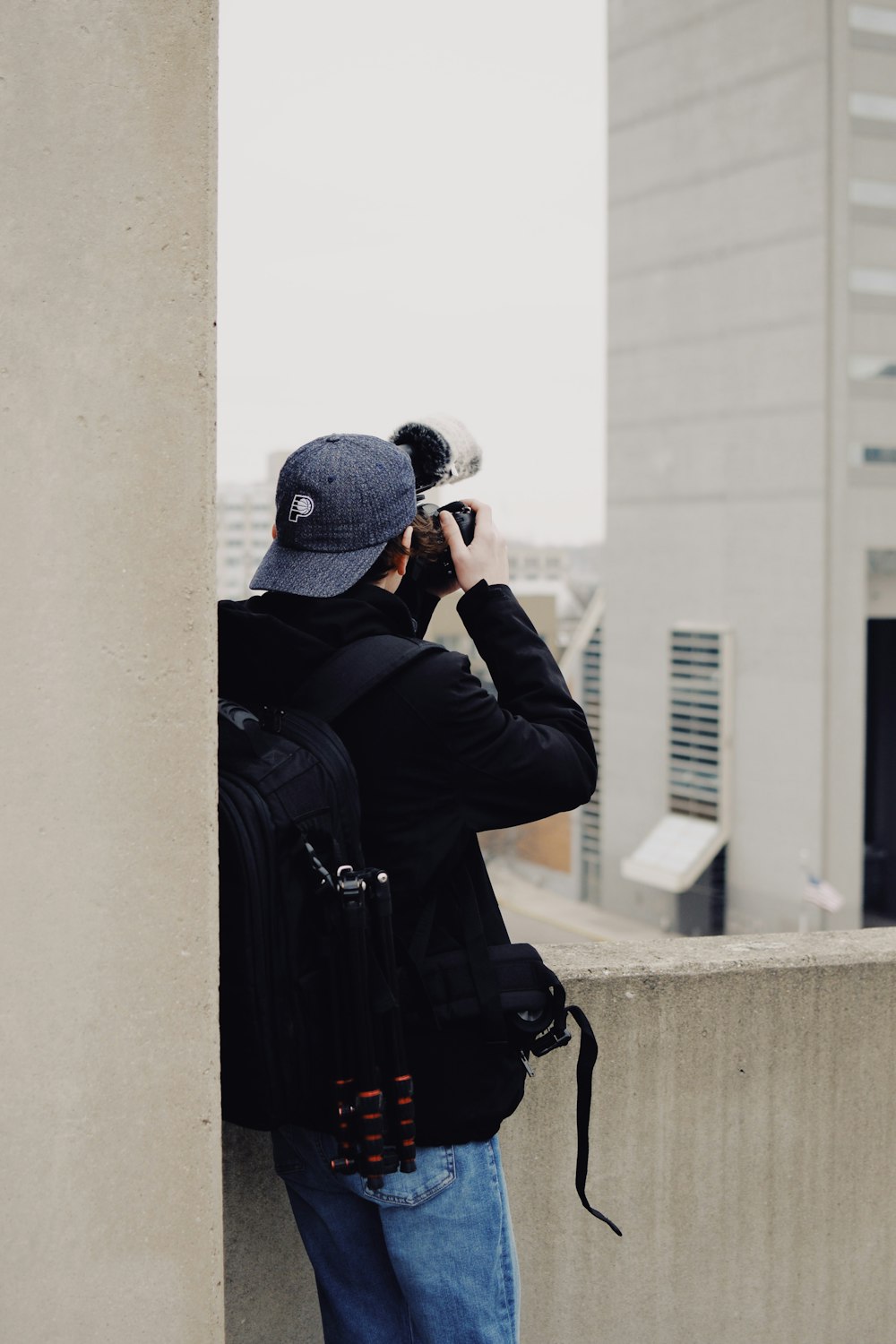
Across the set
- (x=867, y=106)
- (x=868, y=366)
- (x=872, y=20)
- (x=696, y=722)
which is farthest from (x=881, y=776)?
(x=872, y=20)

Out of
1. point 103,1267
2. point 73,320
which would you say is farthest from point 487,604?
point 103,1267

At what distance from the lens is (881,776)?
3841 centimetres

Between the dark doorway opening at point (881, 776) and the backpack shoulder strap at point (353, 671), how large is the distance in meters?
37.2

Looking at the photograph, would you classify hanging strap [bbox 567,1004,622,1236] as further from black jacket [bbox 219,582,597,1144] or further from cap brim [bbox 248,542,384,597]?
cap brim [bbox 248,542,384,597]

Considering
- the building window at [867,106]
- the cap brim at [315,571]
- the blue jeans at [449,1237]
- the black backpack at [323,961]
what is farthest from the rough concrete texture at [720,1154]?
the building window at [867,106]

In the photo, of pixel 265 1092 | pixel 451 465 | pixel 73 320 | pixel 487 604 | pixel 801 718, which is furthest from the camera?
pixel 801 718

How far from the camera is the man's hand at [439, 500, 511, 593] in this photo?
79.6 inches

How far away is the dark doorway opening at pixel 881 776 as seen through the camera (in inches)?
1479

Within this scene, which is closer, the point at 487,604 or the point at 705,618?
the point at 487,604

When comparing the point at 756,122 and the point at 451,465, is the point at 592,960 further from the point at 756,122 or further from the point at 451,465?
the point at 756,122

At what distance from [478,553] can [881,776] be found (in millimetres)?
38688

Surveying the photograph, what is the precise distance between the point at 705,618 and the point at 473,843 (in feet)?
116

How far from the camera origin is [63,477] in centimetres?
166

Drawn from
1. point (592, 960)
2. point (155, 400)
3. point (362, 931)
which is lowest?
point (592, 960)
